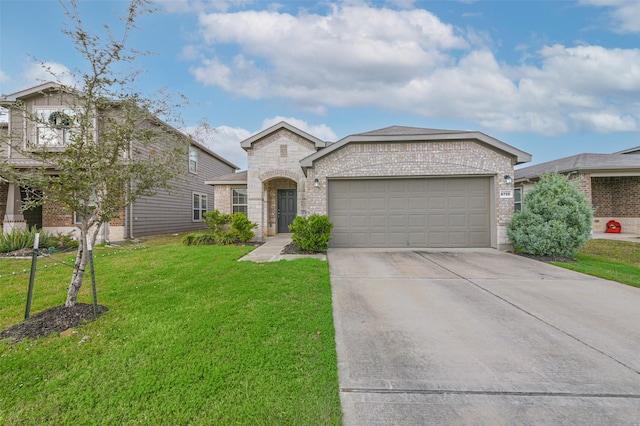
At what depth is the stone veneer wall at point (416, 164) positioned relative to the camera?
923cm

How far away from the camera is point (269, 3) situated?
10.5 metres

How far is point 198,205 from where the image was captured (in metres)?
18.1

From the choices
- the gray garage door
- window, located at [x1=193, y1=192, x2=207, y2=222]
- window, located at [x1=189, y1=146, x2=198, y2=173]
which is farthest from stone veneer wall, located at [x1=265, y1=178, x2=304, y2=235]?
window, located at [x1=193, y1=192, x2=207, y2=222]

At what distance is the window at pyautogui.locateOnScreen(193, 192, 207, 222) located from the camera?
1767 cm

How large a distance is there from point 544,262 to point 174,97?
9431 millimetres

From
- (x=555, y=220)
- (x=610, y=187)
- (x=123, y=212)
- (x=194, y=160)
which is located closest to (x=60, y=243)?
(x=123, y=212)

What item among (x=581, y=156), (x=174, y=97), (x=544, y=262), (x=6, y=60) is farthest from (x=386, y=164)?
(x=581, y=156)

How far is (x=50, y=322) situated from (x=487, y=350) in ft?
17.1

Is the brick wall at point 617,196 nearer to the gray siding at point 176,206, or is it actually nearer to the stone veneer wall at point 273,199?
the stone veneer wall at point 273,199

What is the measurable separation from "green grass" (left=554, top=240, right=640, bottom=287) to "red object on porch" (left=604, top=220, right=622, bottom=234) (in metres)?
3.87

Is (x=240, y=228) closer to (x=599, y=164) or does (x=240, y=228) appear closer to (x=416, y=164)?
(x=416, y=164)

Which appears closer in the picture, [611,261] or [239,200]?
[611,261]

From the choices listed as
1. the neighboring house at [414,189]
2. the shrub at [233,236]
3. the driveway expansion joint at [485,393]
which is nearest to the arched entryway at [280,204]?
the shrub at [233,236]

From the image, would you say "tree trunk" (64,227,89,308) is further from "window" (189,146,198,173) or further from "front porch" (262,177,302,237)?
"window" (189,146,198,173)
